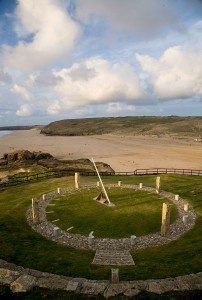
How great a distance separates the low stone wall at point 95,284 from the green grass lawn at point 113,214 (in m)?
8.56

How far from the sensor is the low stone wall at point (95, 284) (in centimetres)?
1816

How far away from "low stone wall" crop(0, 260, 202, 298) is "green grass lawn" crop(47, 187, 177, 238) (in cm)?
856

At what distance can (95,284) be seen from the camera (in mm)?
18797

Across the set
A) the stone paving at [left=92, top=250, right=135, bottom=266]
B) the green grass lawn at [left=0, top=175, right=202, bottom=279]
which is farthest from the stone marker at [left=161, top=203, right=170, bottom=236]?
the stone paving at [left=92, top=250, right=135, bottom=266]

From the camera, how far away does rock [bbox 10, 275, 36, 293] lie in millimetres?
18703

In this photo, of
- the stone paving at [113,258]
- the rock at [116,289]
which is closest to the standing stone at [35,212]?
the stone paving at [113,258]

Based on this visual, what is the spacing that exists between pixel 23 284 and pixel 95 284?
4228 millimetres

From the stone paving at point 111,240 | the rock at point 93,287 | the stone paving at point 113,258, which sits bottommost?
the stone paving at point 113,258

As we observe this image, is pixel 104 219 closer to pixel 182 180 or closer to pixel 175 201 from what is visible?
pixel 175 201

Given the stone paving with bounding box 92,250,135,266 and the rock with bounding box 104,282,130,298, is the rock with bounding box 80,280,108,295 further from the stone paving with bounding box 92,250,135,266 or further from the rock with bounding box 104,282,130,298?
the stone paving with bounding box 92,250,135,266

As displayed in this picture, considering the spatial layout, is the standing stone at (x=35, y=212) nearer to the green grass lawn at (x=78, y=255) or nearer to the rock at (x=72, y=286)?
the green grass lawn at (x=78, y=255)

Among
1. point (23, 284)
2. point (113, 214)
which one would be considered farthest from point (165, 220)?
point (23, 284)

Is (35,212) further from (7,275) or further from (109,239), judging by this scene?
(7,275)

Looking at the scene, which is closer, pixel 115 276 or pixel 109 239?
pixel 115 276
